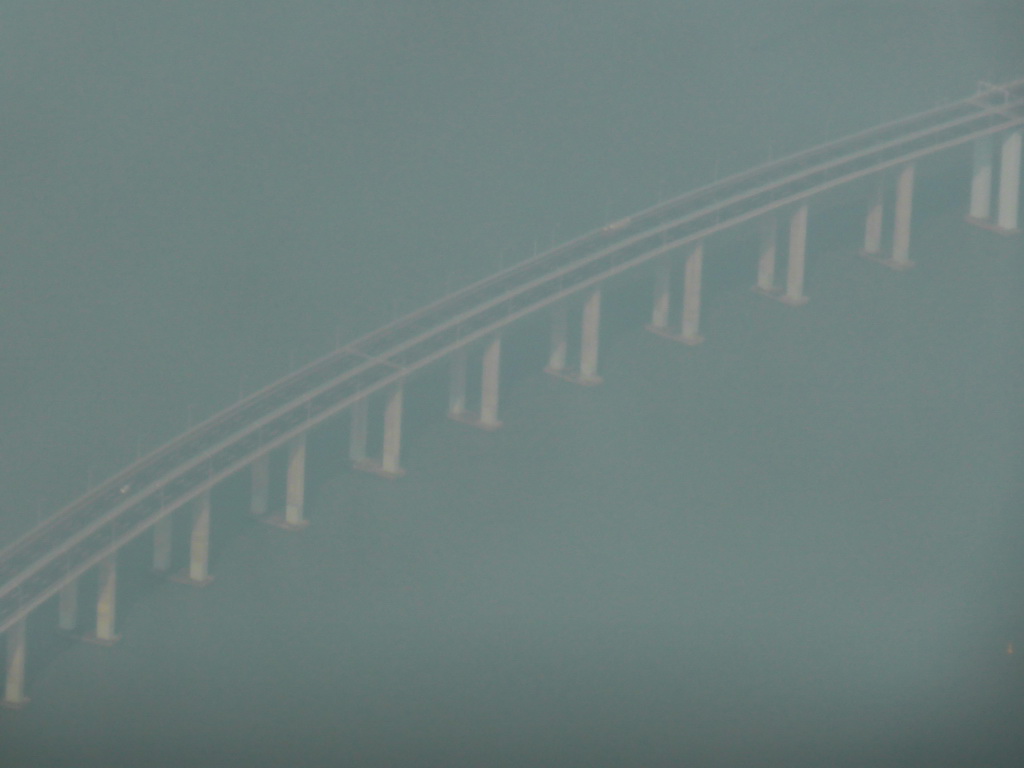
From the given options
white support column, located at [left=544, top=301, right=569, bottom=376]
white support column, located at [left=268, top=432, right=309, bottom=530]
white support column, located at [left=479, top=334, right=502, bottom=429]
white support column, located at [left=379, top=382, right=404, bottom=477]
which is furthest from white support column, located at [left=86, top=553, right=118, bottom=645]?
white support column, located at [left=544, top=301, right=569, bottom=376]

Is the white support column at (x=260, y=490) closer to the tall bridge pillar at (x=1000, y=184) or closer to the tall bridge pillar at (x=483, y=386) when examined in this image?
the tall bridge pillar at (x=483, y=386)

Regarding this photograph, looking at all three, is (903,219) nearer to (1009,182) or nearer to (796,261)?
(1009,182)

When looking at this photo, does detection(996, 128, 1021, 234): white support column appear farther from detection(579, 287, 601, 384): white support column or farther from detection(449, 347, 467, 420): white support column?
detection(449, 347, 467, 420): white support column

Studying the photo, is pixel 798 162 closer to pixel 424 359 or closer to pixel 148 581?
pixel 424 359

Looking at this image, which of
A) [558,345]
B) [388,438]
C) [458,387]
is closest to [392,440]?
[388,438]

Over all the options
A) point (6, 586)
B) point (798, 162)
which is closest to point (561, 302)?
point (798, 162)

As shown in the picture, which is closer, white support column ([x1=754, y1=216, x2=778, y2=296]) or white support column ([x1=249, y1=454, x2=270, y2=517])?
white support column ([x1=249, y1=454, x2=270, y2=517])

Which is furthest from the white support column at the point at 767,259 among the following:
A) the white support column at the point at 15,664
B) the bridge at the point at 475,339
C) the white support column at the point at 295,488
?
the white support column at the point at 15,664
